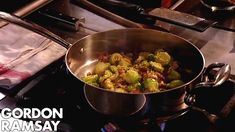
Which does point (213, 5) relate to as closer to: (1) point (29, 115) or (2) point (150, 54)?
(2) point (150, 54)

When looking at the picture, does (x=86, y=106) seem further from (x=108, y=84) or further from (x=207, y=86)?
(x=207, y=86)

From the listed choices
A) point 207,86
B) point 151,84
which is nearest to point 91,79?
point 151,84

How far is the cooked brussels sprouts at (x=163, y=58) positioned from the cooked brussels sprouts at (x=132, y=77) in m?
0.10

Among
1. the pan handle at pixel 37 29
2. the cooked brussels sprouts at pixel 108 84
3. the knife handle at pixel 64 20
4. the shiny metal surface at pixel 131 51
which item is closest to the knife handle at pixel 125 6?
the knife handle at pixel 64 20

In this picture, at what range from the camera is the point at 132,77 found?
0.85m

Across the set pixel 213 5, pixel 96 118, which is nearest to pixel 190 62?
pixel 96 118

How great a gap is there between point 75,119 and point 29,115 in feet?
0.31

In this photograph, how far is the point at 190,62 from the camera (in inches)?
38.2

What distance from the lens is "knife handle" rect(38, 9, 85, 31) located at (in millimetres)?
1197

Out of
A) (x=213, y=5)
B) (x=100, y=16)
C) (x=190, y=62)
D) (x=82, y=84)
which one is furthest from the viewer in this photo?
(x=213, y=5)

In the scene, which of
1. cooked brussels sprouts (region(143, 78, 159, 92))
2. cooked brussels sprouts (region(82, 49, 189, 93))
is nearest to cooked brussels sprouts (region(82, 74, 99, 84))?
cooked brussels sprouts (region(82, 49, 189, 93))

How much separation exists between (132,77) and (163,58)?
14cm

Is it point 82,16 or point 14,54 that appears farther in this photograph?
point 82,16

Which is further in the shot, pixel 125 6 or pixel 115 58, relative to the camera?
pixel 125 6
